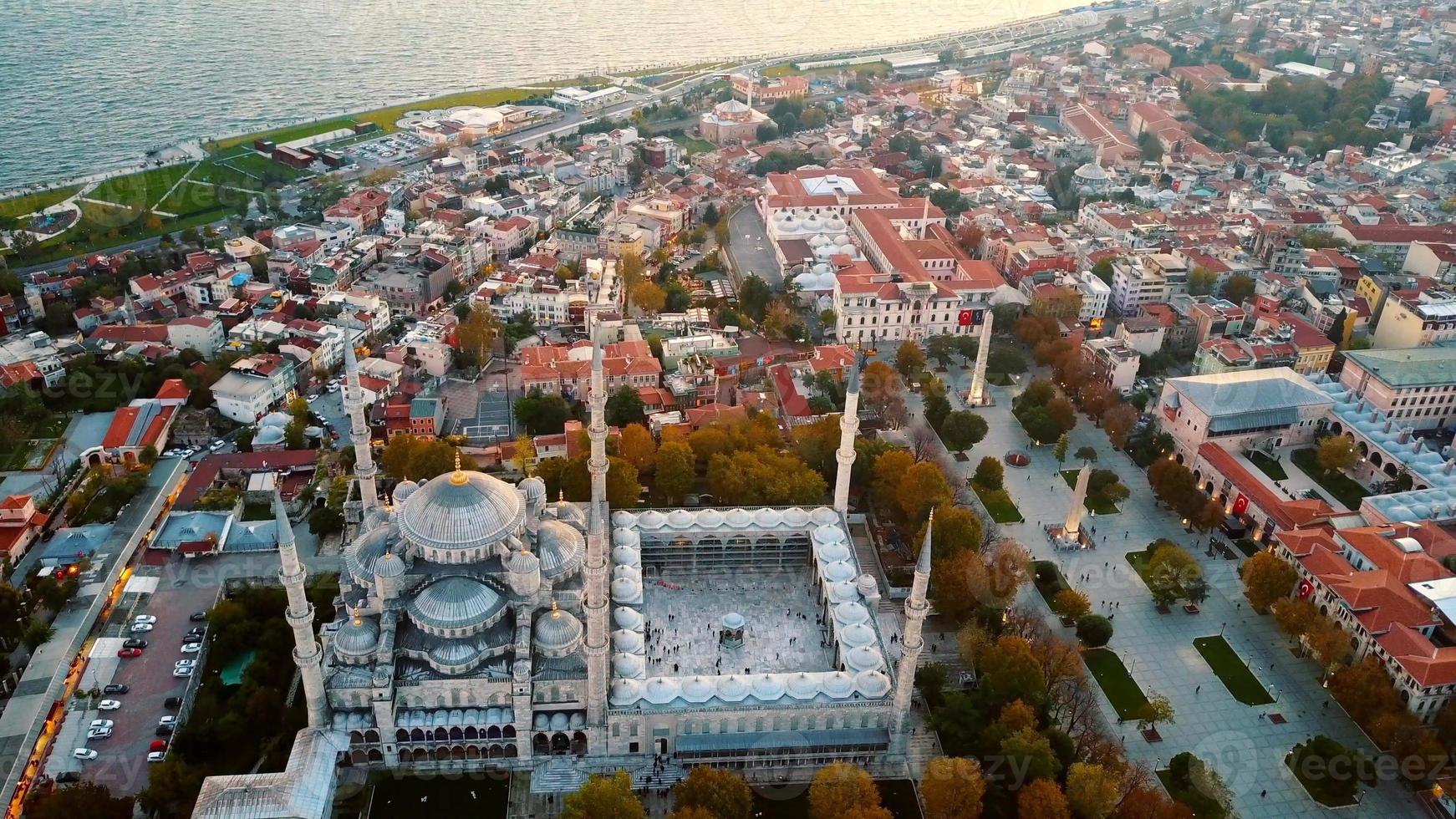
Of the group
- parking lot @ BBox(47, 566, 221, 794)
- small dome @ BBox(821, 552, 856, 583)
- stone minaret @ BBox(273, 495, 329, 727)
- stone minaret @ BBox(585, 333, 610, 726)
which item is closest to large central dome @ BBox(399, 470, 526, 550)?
stone minaret @ BBox(585, 333, 610, 726)

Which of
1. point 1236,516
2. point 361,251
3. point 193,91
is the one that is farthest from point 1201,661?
point 193,91

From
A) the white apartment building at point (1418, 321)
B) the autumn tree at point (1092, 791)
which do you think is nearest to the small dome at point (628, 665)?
the autumn tree at point (1092, 791)

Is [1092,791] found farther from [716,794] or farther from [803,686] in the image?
[716,794]

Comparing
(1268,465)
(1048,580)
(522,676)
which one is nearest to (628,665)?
(522,676)

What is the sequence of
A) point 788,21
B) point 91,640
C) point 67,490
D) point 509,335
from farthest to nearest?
point 788,21 < point 509,335 < point 67,490 < point 91,640

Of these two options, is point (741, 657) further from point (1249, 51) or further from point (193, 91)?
point (1249, 51)
